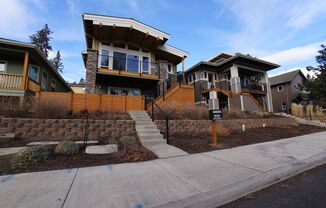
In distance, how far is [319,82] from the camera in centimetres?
2200

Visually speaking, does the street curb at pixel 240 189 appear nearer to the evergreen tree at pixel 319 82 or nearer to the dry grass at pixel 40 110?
the dry grass at pixel 40 110

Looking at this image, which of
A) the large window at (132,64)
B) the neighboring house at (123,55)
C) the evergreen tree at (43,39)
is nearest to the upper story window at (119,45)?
the neighboring house at (123,55)

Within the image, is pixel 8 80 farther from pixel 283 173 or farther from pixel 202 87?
pixel 202 87

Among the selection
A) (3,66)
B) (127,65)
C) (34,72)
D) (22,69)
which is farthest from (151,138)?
(3,66)

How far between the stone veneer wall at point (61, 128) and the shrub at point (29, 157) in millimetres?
2456

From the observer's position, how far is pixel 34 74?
14.1 meters

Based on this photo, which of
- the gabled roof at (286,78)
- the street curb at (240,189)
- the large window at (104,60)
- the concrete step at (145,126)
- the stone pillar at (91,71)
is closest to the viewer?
the street curb at (240,189)

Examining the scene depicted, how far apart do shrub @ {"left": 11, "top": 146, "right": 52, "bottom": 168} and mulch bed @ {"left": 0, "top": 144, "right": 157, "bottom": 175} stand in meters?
0.14

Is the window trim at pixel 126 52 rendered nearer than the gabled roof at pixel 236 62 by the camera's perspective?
Yes

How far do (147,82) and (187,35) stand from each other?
598cm

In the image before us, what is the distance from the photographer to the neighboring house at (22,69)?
1103cm

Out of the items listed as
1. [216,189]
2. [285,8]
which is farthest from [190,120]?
[285,8]

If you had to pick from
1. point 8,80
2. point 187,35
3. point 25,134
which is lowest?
point 25,134

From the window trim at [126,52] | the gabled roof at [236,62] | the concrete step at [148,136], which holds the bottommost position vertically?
the concrete step at [148,136]
